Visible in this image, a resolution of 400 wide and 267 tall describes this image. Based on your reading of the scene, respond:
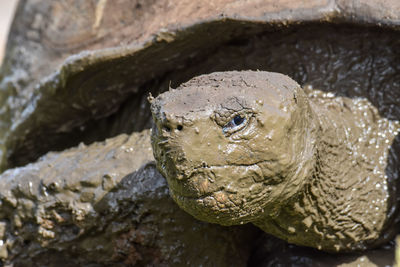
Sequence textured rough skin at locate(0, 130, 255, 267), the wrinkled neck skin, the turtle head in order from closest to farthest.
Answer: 1. the turtle head
2. the wrinkled neck skin
3. textured rough skin at locate(0, 130, 255, 267)

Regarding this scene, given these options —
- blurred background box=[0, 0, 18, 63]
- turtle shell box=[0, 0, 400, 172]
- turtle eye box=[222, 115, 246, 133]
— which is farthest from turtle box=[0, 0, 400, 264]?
blurred background box=[0, 0, 18, 63]

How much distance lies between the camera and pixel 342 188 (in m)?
1.96

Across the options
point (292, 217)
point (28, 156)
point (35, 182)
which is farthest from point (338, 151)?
point (28, 156)

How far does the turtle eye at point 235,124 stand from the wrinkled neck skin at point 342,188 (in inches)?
14.6

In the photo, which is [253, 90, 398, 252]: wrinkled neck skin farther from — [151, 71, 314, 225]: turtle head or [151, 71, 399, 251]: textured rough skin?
[151, 71, 314, 225]: turtle head

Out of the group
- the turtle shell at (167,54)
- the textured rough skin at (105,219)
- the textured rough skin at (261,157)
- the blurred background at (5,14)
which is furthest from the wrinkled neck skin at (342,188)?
the blurred background at (5,14)

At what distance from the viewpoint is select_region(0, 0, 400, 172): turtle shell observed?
2.17 meters

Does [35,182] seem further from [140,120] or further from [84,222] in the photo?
[140,120]

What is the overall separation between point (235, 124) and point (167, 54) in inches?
40.8

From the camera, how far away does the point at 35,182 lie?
7.84 ft

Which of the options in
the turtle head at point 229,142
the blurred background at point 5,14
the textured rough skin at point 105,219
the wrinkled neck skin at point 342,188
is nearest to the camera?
the turtle head at point 229,142

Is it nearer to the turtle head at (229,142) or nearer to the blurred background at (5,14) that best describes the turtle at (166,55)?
the turtle head at (229,142)

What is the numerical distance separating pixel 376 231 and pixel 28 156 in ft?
A: 6.33

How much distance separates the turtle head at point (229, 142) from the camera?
1.44m
